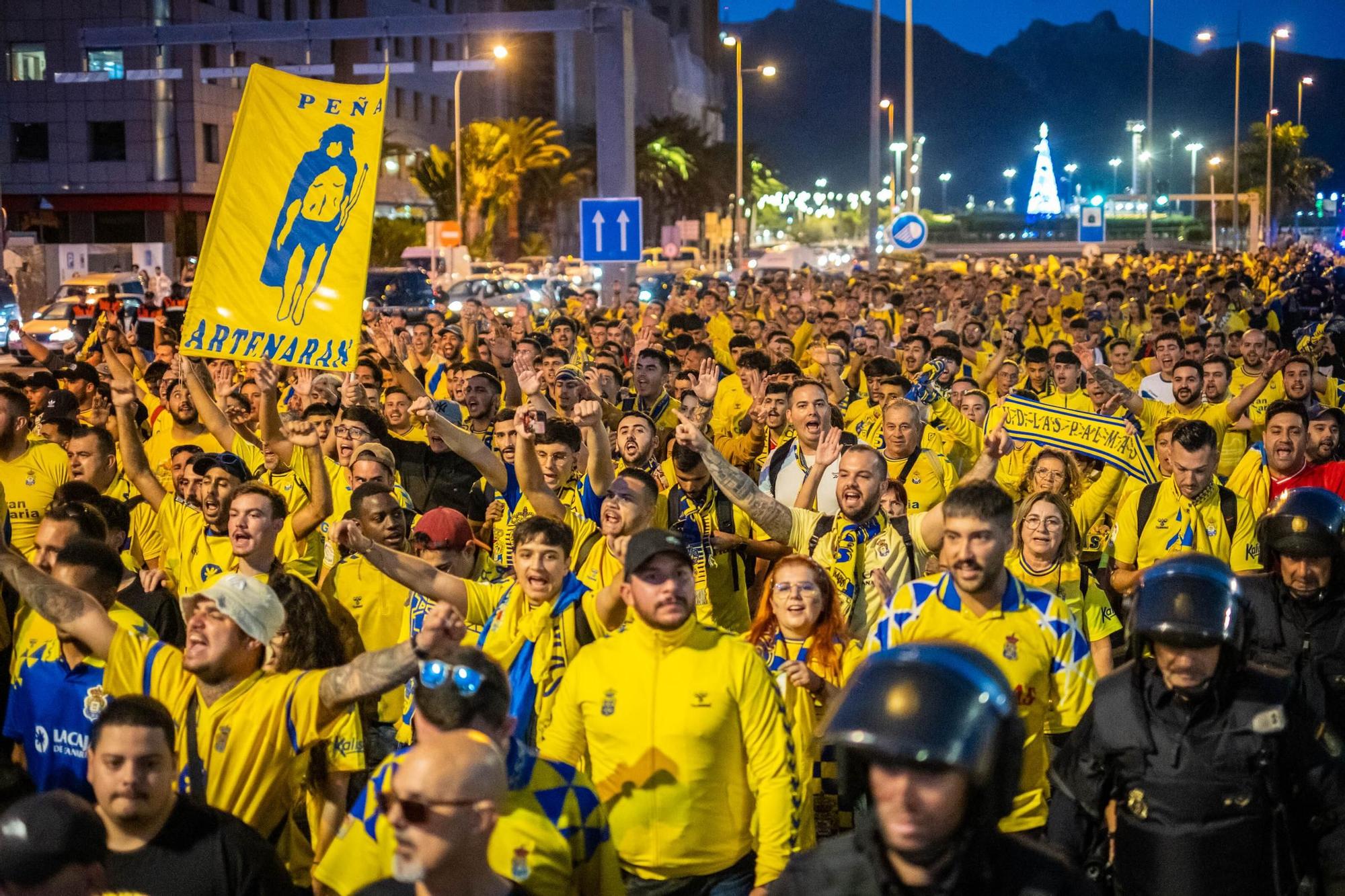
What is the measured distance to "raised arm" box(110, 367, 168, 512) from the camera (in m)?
9.19

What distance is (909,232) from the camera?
29297 mm

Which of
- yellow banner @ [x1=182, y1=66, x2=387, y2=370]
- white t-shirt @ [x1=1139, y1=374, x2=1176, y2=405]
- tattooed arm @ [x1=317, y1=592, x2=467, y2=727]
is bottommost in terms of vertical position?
tattooed arm @ [x1=317, y1=592, x2=467, y2=727]

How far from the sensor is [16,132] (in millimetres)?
62781

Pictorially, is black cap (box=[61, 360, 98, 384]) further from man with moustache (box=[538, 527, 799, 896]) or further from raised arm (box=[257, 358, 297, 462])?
man with moustache (box=[538, 527, 799, 896])

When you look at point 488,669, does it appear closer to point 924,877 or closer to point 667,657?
point 667,657

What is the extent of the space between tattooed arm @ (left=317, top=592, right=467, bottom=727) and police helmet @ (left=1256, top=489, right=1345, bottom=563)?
9.36 ft

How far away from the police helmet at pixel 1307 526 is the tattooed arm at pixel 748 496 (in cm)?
231

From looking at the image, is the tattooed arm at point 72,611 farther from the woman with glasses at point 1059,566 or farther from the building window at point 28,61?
the building window at point 28,61

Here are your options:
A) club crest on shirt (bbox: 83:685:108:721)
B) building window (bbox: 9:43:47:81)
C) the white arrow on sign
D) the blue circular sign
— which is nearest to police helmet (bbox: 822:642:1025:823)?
club crest on shirt (bbox: 83:685:108:721)

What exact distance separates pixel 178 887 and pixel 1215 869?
8.82 ft

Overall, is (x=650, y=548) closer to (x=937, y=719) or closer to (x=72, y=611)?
(x=72, y=611)

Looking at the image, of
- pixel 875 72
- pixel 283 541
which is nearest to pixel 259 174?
pixel 283 541

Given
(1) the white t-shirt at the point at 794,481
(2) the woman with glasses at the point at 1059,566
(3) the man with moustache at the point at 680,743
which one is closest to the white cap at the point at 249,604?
(3) the man with moustache at the point at 680,743

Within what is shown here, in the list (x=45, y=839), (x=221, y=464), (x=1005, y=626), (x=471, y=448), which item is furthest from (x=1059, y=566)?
(x=45, y=839)
